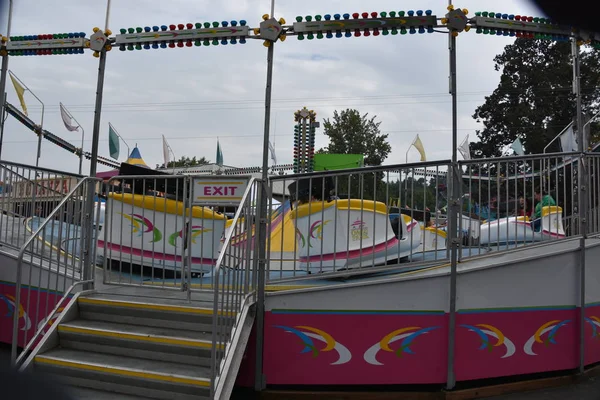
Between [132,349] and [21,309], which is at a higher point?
[21,309]

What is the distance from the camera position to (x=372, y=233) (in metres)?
5.37

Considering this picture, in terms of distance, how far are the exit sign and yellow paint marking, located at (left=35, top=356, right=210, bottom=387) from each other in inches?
72.6

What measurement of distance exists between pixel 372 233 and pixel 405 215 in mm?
400

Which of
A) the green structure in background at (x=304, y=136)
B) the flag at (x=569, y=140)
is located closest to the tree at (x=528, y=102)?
the green structure in background at (x=304, y=136)

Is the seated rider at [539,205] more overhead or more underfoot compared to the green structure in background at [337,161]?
more underfoot

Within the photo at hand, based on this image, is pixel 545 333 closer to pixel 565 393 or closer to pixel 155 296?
pixel 565 393

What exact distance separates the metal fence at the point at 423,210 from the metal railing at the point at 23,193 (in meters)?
2.82

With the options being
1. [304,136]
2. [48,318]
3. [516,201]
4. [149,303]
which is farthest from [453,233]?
[304,136]

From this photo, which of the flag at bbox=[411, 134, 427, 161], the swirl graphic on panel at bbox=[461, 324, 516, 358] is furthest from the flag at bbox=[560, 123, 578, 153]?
the flag at bbox=[411, 134, 427, 161]

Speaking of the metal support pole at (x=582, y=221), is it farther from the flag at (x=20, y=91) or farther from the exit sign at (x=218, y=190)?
the flag at (x=20, y=91)

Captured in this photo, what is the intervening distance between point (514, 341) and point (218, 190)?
335cm

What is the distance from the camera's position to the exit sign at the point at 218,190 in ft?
17.2

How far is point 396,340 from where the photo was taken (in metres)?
4.84

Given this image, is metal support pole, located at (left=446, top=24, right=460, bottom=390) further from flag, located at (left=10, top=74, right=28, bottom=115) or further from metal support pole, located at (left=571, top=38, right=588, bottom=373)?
flag, located at (left=10, top=74, right=28, bottom=115)
